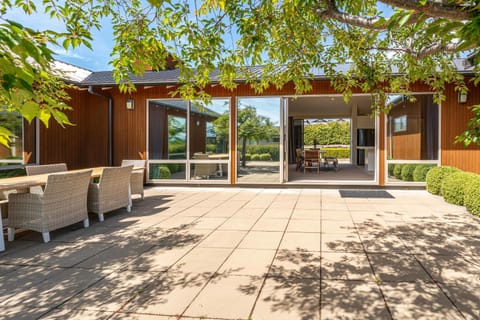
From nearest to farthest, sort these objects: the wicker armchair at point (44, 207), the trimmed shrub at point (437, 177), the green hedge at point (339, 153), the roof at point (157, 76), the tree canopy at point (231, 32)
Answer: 1. the tree canopy at point (231, 32)
2. the wicker armchair at point (44, 207)
3. the trimmed shrub at point (437, 177)
4. the roof at point (157, 76)
5. the green hedge at point (339, 153)

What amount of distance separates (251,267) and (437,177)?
18.9ft

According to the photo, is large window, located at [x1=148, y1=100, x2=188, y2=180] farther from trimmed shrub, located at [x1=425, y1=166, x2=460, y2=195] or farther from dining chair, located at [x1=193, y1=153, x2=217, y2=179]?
trimmed shrub, located at [x1=425, y1=166, x2=460, y2=195]

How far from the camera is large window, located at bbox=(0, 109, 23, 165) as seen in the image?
6512 mm

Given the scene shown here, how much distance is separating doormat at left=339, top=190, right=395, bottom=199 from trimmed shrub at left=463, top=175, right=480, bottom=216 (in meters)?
1.59

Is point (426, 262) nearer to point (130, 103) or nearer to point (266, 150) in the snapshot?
point (266, 150)

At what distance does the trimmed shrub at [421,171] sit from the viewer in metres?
7.52

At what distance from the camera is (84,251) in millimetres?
3438

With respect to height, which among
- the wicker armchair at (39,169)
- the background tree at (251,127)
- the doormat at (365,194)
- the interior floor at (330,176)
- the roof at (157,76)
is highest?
the roof at (157,76)

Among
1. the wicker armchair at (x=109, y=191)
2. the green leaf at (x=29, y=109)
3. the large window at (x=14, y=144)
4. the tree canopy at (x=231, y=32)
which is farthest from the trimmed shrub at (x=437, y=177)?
the large window at (x=14, y=144)

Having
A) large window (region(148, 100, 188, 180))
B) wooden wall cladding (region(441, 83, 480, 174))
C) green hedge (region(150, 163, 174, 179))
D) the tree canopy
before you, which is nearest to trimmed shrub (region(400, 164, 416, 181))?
wooden wall cladding (region(441, 83, 480, 174))

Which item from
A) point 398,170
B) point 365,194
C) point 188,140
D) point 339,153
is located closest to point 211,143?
point 188,140

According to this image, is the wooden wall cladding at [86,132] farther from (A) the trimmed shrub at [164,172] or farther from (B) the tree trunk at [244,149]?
(B) the tree trunk at [244,149]

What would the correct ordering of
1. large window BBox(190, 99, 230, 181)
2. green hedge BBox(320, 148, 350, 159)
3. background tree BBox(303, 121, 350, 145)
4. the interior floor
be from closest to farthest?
1. large window BBox(190, 99, 230, 181)
2. the interior floor
3. green hedge BBox(320, 148, 350, 159)
4. background tree BBox(303, 121, 350, 145)

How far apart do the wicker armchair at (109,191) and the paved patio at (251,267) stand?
237 millimetres
